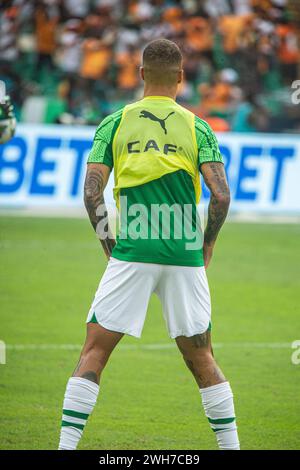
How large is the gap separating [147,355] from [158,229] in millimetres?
3951

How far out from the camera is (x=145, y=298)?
5180 millimetres

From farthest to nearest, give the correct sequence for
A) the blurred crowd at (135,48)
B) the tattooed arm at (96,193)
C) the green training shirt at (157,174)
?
the blurred crowd at (135,48), the tattooed arm at (96,193), the green training shirt at (157,174)

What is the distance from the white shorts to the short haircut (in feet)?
3.30

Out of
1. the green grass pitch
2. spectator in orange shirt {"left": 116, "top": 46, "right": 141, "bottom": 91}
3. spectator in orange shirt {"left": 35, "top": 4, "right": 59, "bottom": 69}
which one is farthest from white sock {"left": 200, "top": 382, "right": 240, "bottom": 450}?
spectator in orange shirt {"left": 35, "top": 4, "right": 59, "bottom": 69}

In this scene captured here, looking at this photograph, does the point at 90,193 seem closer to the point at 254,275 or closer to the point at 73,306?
the point at 73,306

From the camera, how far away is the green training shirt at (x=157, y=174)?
17.0ft

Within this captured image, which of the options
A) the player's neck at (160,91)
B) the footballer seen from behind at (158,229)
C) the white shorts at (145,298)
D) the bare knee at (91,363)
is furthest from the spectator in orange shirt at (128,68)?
the bare knee at (91,363)

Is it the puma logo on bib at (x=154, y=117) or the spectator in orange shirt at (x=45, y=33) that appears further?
the spectator in orange shirt at (x=45, y=33)

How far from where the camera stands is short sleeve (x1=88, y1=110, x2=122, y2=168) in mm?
5266

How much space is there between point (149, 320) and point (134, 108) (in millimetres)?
5586

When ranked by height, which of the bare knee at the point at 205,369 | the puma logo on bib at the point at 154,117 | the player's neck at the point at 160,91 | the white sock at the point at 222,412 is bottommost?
the white sock at the point at 222,412

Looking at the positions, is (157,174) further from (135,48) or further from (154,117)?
(135,48)

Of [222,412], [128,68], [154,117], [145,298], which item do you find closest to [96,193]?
[154,117]

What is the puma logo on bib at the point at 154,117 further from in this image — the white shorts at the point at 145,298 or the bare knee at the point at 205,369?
the bare knee at the point at 205,369
